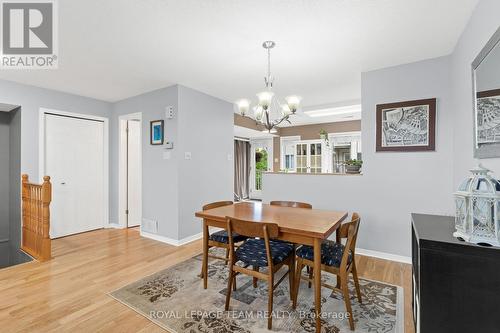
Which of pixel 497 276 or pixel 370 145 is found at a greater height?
pixel 370 145

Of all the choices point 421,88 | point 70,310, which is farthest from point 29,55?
point 421,88

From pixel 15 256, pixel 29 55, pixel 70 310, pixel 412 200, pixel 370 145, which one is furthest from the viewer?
pixel 15 256

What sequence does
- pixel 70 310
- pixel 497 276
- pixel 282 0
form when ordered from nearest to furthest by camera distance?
1. pixel 497 276
2. pixel 282 0
3. pixel 70 310

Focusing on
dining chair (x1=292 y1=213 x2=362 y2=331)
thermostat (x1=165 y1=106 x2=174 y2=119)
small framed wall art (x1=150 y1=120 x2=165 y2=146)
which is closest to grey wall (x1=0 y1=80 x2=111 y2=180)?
small framed wall art (x1=150 y1=120 x2=165 y2=146)

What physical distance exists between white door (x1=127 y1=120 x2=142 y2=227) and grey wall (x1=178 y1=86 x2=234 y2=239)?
155 centimetres

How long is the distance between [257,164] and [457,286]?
25.4 ft

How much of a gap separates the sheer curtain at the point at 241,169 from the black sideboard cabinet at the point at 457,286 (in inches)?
278

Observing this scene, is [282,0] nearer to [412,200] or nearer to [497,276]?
[497,276]

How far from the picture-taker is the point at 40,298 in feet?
7.34

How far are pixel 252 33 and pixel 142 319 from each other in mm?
2657

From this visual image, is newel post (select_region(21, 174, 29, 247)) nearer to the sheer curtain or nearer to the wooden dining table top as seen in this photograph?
the wooden dining table top

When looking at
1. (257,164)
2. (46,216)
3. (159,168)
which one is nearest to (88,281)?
(46,216)

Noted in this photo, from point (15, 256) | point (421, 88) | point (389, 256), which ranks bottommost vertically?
point (15, 256)

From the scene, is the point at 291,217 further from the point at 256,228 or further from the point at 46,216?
the point at 46,216
